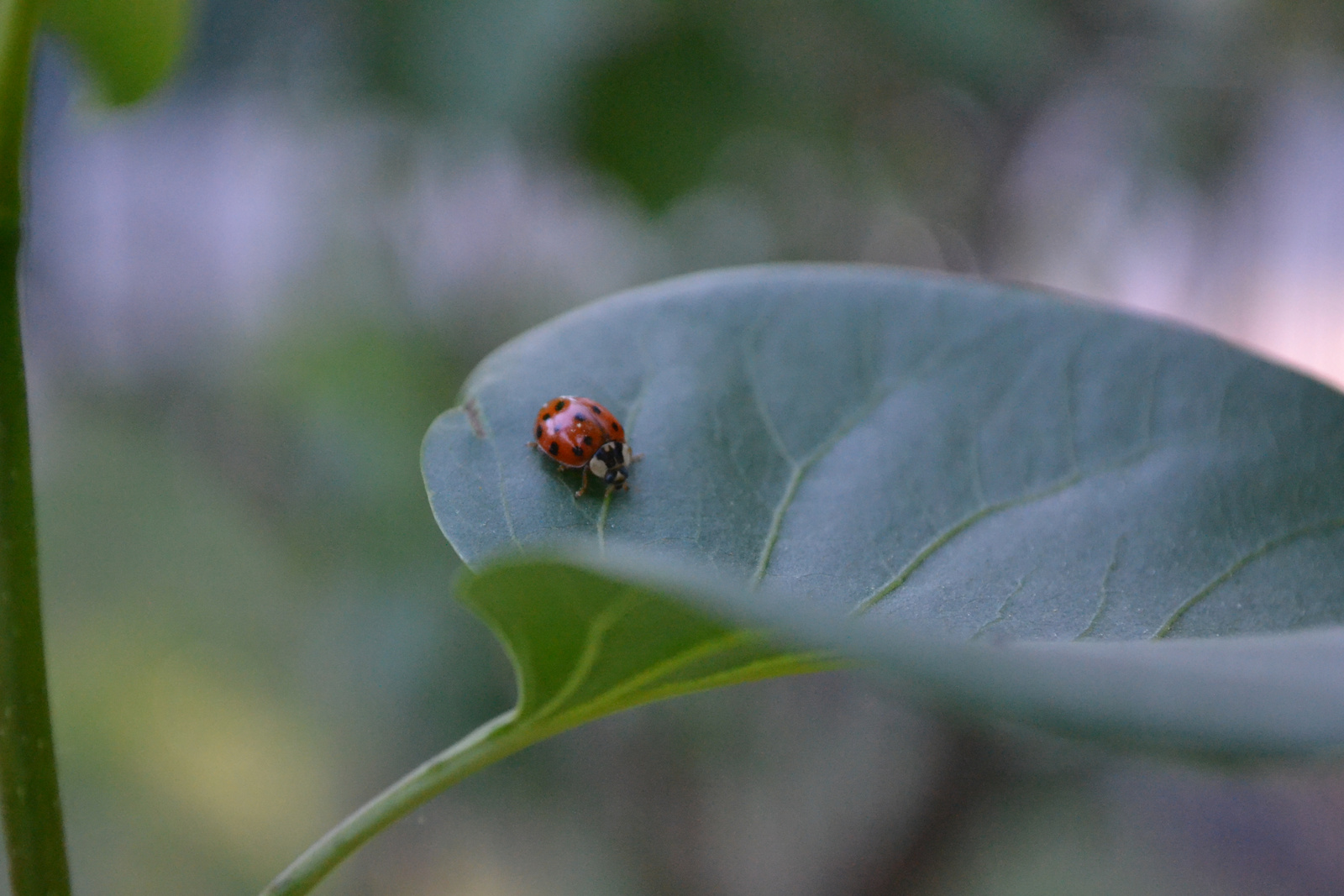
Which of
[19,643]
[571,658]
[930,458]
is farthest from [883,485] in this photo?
[19,643]

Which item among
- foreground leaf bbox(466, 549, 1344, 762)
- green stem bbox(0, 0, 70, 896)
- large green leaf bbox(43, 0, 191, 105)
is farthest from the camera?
large green leaf bbox(43, 0, 191, 105)

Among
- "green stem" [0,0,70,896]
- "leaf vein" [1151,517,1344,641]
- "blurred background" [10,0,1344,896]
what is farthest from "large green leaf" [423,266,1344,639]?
"blurred background" [10,0,1344,896]

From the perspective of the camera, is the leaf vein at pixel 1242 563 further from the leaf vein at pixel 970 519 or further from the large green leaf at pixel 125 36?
the large green leaf at pixel 125 36

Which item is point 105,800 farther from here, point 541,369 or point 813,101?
point 541,369

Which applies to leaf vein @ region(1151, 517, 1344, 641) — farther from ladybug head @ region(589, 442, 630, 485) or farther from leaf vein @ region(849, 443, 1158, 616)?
ladybug head @ region(589, 442, 630, 485)

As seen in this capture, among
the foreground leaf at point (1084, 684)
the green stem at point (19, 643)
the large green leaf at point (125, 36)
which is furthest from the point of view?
the large green leaf at point (125, 36)

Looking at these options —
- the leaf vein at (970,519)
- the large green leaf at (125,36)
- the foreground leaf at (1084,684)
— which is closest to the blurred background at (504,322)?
the large green leaf at (125,36)
